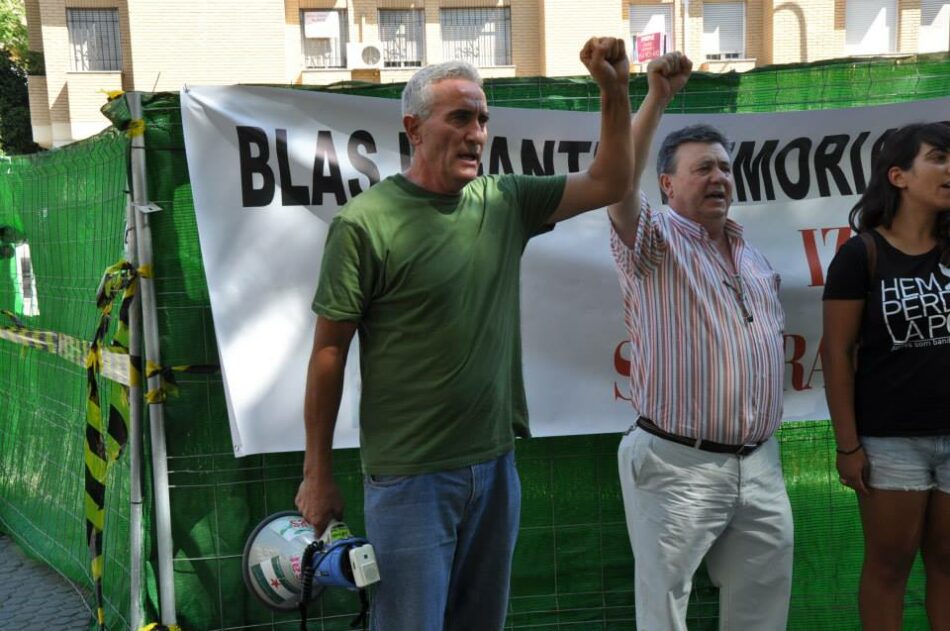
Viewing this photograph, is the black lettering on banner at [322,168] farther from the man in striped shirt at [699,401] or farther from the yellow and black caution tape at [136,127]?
the man in striped shirt at [699,401]

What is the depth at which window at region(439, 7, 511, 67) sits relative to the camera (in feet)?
90.1

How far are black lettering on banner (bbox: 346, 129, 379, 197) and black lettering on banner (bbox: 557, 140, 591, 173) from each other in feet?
2.28

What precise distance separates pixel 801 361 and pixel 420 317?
6.39 feet

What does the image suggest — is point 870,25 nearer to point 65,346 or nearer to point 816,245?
point 816,245

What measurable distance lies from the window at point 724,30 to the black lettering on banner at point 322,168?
25884 millimetres

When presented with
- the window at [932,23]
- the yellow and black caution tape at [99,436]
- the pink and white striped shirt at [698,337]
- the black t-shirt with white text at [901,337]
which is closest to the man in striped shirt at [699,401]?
the pink and white striped shirt at [698,337]

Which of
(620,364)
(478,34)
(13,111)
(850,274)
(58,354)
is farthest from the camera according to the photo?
(13,111)

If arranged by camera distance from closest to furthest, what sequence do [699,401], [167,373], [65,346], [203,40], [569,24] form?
[699,401] → [167,373] → [65,346] → [203,40] → [569,24]

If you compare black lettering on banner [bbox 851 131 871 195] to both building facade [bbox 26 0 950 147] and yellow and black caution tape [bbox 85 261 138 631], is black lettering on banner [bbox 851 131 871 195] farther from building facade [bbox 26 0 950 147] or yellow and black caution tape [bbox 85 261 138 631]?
building facade [bbox 26 0 950 147]

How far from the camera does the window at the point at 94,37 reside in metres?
27.8

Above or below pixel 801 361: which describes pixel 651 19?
above

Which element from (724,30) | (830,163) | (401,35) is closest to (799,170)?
(830,163)

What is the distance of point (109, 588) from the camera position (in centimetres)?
430

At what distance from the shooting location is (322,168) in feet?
11.6
